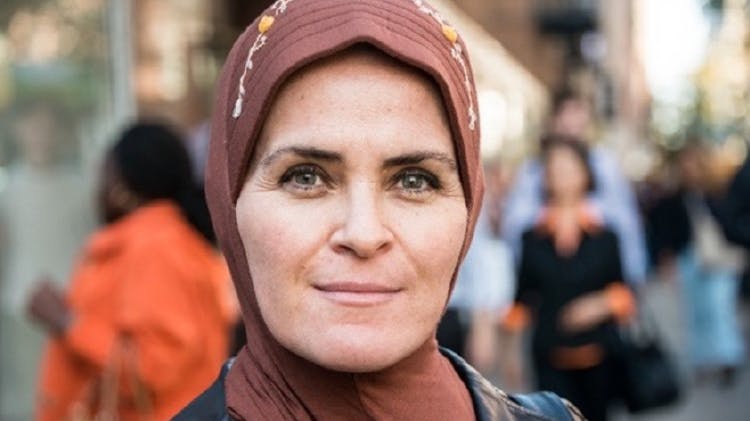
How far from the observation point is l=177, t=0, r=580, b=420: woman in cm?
181

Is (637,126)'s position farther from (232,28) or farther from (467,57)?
(467,57)

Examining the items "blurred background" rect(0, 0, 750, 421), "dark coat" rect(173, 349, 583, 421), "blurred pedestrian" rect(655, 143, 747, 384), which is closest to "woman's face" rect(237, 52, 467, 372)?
"dark coat" rect(173, 349, 583, 421)

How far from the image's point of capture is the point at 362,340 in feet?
5.90

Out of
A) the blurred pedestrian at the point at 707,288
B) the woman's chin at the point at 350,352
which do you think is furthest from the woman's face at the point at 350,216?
the blurred pedestrian at the point at 707,288

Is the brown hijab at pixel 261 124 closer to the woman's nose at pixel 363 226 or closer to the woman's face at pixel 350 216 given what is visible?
the woman's face at pixel 350 216

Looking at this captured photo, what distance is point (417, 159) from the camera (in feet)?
6.10

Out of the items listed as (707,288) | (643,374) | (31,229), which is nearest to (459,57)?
(643,374)

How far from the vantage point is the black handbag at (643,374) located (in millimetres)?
6562

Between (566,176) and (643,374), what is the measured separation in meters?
1.02

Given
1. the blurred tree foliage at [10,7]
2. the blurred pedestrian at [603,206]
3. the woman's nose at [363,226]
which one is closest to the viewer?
the woman's nose at [363,226]

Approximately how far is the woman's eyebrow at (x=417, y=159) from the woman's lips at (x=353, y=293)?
160mm

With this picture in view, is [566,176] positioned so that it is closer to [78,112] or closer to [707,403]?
[78,112]

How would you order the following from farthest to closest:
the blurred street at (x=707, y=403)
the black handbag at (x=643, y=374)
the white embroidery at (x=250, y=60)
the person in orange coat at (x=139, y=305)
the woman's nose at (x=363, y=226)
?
the blurred street at (x=707, y=403) < the black handbag at (x=643, y=374) < the person in orange coat at (x=139, y=305) < the white embroidery at (x=250, y=60) < the woman's nose at (x=363, y=226)

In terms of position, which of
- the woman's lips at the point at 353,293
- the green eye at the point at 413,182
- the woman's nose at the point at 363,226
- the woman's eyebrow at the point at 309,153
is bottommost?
the woman's lips at the point at 353,293
